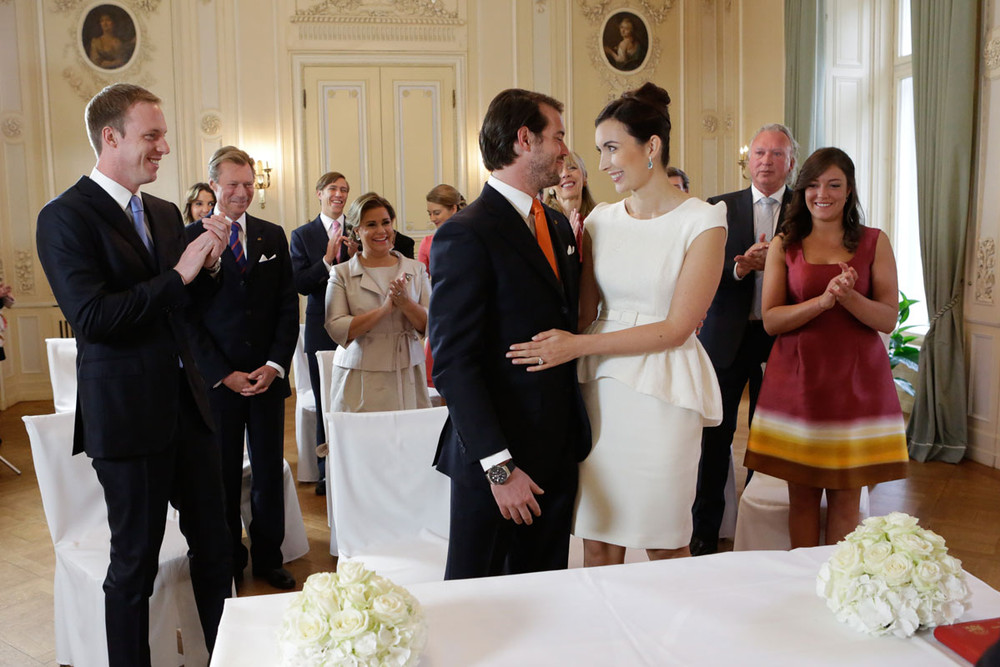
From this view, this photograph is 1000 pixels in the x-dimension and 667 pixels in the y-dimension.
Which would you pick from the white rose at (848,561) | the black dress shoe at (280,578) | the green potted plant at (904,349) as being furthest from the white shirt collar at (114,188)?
the green potted plant at (904,349)

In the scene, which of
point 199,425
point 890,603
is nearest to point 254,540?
point 199,425

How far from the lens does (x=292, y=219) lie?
8.82m

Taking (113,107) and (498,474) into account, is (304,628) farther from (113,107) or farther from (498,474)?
(113,107)

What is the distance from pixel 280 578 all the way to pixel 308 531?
746mm

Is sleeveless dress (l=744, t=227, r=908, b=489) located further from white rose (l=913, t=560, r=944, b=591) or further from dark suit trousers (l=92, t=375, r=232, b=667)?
dark suit trousers (l=92, t=375, r=232, b=667)

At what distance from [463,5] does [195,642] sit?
7491 millimetres

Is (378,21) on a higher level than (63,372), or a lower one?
higher

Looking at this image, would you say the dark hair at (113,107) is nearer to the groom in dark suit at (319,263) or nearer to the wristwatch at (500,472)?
the wristwatch at (500,472)

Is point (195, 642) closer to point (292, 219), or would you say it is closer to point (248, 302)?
point (248, 302)

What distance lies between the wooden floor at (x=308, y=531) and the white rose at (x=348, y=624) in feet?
7.93

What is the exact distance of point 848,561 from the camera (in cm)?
139

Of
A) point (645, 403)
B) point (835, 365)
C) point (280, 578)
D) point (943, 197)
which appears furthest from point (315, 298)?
point (943, 197)

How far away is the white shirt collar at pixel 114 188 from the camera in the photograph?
2.44 m

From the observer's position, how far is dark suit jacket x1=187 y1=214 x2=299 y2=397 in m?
3.53
